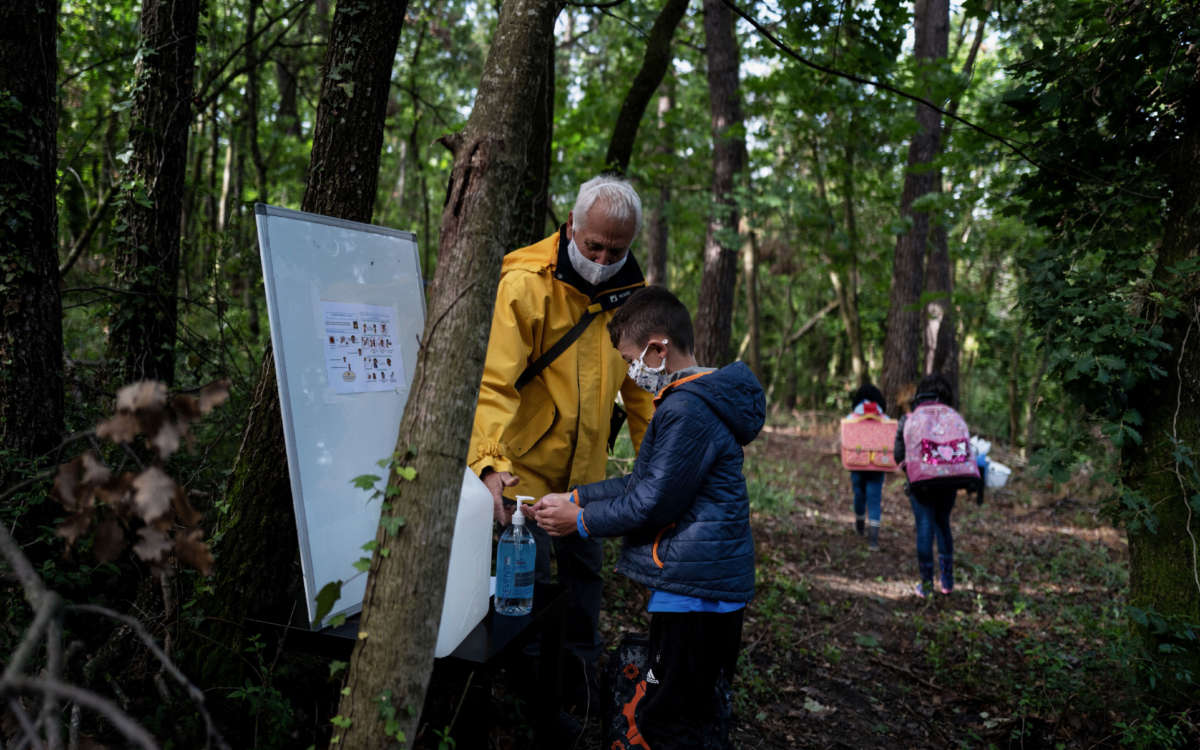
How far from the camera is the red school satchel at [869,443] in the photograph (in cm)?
773

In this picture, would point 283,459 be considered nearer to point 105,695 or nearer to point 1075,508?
point 105,695

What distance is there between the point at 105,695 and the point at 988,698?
4.46 metres

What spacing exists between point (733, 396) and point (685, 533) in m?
0.52

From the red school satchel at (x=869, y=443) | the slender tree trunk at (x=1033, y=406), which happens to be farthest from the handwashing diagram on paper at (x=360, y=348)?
the red school satchel at (x=869, y=443)

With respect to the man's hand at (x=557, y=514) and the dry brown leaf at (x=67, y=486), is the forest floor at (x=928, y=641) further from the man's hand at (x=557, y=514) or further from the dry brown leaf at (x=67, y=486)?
the dry brown leaf at (x=67, y=486)

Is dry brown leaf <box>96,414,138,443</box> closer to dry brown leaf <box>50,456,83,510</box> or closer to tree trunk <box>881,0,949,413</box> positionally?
dry brown leaf <box>50,456,83,510</box>

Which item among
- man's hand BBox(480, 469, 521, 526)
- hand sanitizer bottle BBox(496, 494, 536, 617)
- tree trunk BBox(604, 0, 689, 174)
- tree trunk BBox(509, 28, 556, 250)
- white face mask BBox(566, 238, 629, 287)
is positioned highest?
tree trunk BBox(604, 0, 689, 174)

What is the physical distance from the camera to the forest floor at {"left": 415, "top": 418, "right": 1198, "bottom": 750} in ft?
12.3

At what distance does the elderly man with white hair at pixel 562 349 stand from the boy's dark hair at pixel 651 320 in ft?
0.78

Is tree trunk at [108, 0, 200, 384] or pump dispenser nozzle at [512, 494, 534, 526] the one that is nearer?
pump dispenser nozzle at [512, 494, 534, 526]

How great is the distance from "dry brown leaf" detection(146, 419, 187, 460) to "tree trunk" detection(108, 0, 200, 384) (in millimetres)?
2776

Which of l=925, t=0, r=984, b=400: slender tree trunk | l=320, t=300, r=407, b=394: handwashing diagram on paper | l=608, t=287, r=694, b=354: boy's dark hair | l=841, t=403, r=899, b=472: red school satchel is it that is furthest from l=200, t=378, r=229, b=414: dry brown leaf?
l=925, t=0, r=984, b=400: slender tree trunk

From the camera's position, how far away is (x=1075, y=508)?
34.0 feet

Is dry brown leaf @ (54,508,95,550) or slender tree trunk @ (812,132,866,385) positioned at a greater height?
slender tree trunk @ (812,132,866,385)
